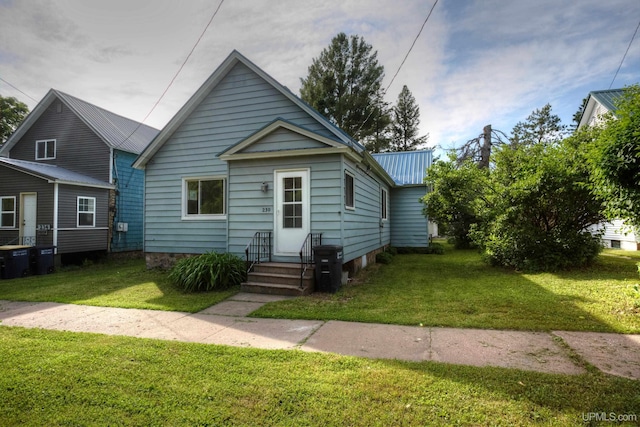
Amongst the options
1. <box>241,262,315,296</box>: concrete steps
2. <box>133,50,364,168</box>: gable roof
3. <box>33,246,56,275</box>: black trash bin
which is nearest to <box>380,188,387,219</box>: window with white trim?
<box>133,50,364,168</box>: gable roof

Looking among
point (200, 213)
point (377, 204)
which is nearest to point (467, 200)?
point (377, 204)

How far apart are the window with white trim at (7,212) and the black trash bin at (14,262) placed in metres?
3.86

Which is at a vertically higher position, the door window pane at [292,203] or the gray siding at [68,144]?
the gray siding at [68,144]

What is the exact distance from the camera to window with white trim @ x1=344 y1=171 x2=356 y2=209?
8061mm

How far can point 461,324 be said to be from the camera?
4.71 m

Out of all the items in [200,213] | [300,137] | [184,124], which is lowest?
[200,213]

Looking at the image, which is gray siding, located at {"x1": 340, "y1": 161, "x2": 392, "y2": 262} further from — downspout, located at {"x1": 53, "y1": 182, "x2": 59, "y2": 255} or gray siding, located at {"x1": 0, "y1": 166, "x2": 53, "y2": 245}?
gray siding, located at {"x1": 0, "y1": 166, "x2": 53, "y2": 245}

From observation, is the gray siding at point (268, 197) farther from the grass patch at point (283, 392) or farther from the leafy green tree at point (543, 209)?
the leafy green tree at point (543, 209)

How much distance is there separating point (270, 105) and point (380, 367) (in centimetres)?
765

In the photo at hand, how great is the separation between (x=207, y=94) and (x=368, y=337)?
846cm

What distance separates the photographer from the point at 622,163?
5.07m

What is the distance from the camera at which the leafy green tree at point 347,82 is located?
26.3 m

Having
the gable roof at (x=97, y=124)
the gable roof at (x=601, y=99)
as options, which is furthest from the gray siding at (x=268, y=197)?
the gable roof at (x=601, y=99)

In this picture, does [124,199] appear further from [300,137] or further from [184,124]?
[300,137]
